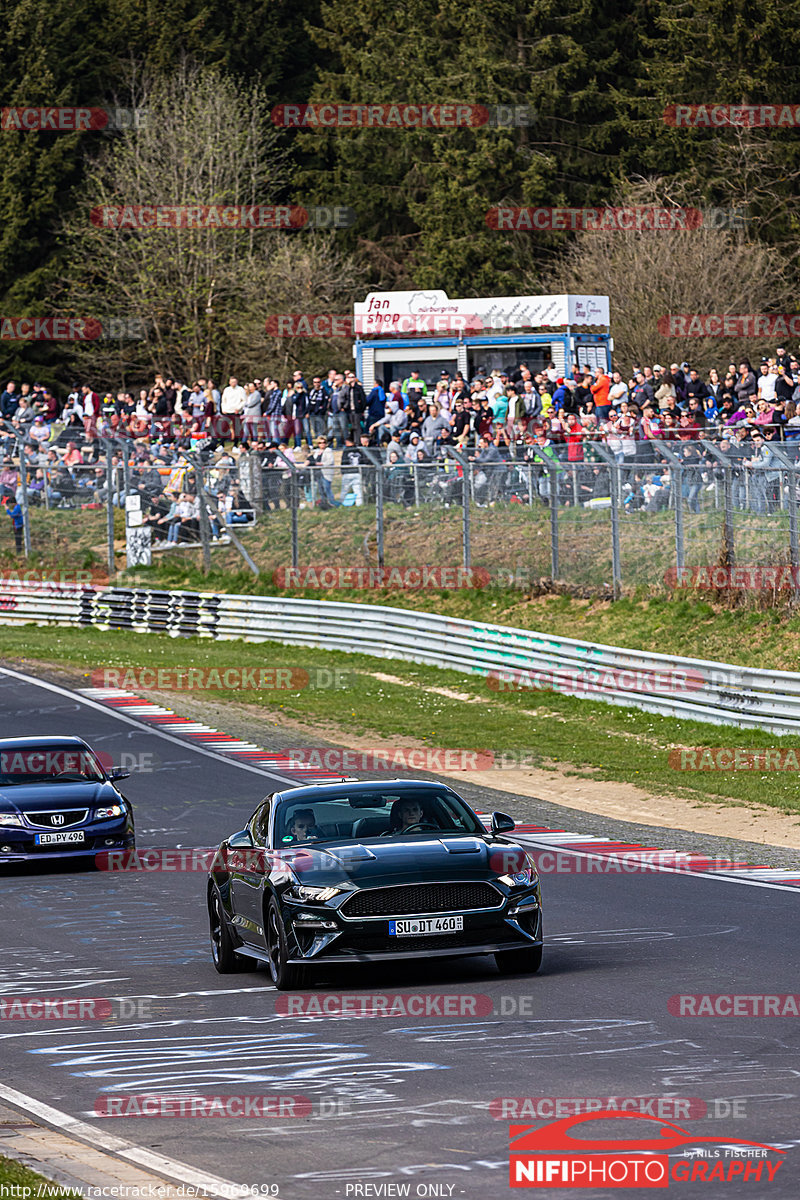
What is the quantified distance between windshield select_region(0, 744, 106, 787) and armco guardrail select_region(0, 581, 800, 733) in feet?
29.0

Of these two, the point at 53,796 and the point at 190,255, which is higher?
the point at 190,255

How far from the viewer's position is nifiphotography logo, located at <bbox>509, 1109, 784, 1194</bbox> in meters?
6.91

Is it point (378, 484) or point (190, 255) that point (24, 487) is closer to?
point (378, 484)

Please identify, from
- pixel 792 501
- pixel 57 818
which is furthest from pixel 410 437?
pixel 57 818

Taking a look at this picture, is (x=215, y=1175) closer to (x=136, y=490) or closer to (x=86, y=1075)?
(x=86, y=1075)

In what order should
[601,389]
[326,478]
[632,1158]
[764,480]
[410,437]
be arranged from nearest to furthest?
[632,1158] < [764,480] < [601,389] < [326,478] < [410,437]

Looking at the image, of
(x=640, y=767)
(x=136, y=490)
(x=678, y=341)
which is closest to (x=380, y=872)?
(x=640, y=767)

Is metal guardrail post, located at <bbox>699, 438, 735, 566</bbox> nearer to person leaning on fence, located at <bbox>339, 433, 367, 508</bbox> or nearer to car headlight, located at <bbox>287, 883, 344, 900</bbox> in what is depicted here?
person leaning on fence, located at <bbox>339, 433, 367, 508</bbox>

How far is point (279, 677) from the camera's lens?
3164 centimetres

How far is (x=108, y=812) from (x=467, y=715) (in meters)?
9.93

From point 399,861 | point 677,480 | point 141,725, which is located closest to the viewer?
point 399,861

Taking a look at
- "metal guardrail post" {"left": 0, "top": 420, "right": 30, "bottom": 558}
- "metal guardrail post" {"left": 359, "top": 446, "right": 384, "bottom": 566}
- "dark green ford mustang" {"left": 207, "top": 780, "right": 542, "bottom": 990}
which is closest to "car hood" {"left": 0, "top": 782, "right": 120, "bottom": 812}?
"dark green ford mustang" {"left": 207, "top": 780, "right": 542, "bottom": 990}

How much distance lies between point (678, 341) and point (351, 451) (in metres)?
15.7

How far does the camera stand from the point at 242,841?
12.7 m
